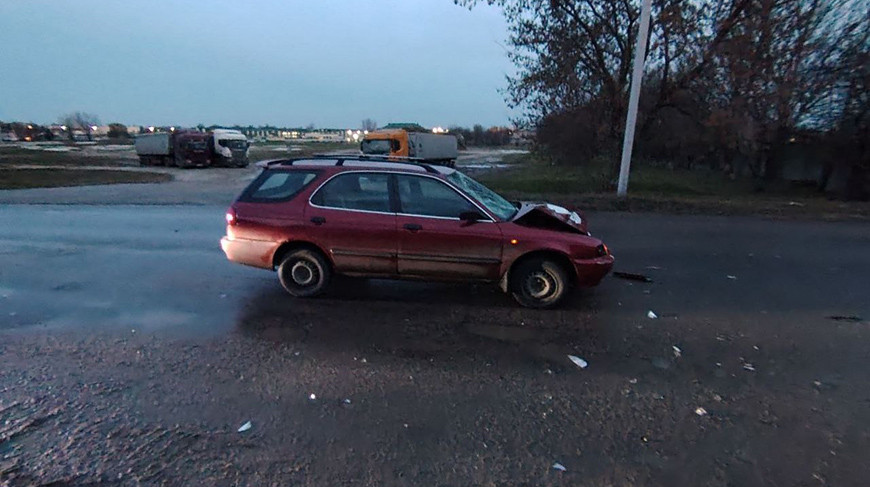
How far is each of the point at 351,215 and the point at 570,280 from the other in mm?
2671

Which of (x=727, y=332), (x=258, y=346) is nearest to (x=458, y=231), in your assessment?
(x=258, y=346)

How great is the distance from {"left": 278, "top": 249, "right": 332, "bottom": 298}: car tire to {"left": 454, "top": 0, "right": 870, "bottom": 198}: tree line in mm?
12207

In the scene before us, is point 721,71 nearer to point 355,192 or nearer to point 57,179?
point 355,192

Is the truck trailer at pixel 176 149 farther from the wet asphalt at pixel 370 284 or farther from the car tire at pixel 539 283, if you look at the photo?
the car tire at pixel 539 283

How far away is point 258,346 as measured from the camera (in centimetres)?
416

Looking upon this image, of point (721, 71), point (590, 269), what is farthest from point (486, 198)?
point (721, 71)

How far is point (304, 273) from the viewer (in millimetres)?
5508

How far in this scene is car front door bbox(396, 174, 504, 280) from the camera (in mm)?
5133

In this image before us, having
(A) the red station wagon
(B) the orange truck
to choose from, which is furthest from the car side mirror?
(B) the orange truck

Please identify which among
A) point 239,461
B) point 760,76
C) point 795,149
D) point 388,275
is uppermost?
point 760,76

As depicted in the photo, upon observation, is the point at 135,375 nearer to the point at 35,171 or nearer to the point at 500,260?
the point at 500,260

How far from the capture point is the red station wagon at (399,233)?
5129 mm

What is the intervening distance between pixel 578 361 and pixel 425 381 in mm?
1367

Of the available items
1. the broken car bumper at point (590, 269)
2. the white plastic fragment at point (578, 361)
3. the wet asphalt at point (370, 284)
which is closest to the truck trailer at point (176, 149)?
the wet asphalt at point (370, 284)
